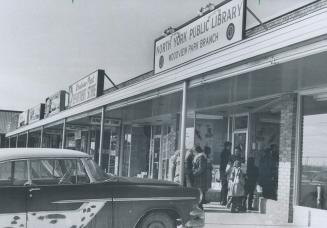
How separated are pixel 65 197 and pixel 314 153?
6.36 metres

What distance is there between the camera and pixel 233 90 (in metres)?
12.6

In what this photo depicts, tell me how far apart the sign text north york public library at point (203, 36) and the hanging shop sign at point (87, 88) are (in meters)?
6.26

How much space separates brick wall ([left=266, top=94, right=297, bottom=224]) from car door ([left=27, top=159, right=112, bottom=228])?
560 centimetres

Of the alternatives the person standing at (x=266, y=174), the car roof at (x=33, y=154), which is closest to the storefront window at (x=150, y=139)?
the person standing at (x=266, y=174)

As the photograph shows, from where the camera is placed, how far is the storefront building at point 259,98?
26.8 ft

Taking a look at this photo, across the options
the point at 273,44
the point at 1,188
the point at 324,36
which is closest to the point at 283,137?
the point at 273,44

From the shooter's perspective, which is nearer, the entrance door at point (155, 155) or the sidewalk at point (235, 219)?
the sidewalk at point (235, 219)

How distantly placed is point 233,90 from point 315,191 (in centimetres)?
314

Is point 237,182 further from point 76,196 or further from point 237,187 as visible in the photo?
point 76,196

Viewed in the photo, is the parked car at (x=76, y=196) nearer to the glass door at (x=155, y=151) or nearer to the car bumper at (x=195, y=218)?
the car bumper at (x=195, y=218)

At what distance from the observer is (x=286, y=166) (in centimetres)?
1188

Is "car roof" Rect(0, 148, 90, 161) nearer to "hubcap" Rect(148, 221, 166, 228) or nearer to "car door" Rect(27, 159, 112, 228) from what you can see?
"car door" Rect(27, 159, 112, 228)

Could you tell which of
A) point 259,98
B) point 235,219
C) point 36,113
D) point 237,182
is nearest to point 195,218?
point 235,219

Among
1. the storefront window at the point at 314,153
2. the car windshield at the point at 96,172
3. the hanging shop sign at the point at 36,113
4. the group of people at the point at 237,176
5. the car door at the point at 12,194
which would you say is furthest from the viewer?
the hanging shop sign at the point at 36,113
